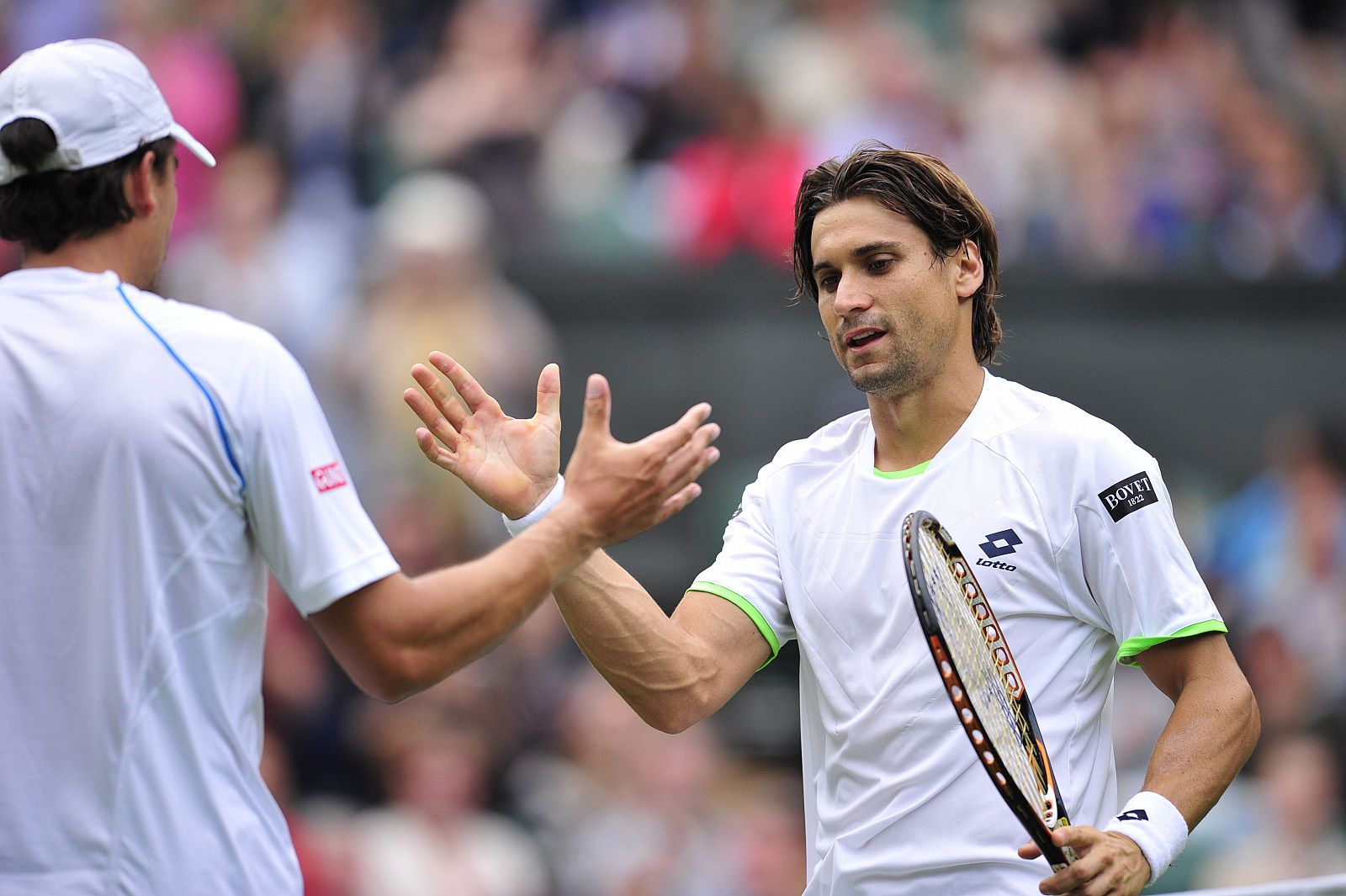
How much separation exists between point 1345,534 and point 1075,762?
5.86m

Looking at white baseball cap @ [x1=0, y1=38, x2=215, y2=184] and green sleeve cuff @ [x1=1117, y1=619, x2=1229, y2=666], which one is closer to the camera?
white baseball cap @ [x1=0, y1=38, x2=215, y2=184]

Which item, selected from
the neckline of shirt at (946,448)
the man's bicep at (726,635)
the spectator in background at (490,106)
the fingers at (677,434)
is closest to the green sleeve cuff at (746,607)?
the man's bicep at (726,635)

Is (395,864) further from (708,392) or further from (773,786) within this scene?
(708,392)

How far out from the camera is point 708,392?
8.66 m

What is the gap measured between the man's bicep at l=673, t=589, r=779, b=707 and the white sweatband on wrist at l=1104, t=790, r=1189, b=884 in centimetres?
86

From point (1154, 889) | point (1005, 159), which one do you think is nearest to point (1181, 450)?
point (1005, 159)

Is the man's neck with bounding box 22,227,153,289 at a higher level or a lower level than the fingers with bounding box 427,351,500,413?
higher

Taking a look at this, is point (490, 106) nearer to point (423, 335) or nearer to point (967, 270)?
point (423, 335)

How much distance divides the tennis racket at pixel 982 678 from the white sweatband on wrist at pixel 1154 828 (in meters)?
0.14

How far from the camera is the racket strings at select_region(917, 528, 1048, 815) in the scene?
3.09 meters

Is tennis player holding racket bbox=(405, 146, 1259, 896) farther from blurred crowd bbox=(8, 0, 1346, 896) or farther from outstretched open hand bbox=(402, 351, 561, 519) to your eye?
blurred crowd bbox=(8, 0, 1346, 896)

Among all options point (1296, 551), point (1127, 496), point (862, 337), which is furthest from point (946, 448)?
point (1296, 551)

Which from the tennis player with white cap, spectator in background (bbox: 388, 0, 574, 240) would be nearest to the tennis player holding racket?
the tennis player with white cap

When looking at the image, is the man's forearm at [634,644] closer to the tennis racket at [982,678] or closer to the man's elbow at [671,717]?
the man's elbow at [671,717]
